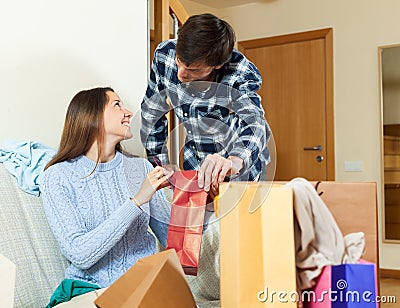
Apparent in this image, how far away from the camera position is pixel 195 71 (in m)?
0.93

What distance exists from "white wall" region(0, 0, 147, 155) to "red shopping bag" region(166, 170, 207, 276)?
0.71 m

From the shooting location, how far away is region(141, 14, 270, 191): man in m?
0.69

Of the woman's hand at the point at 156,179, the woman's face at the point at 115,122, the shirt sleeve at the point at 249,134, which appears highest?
the woman's face at the point at 115,122

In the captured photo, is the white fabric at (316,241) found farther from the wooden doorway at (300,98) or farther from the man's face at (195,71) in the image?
the wooden doorway at (300,98)

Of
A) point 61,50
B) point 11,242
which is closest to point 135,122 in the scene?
point 11,242

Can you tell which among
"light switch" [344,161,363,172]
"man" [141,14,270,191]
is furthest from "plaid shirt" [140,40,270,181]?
"light switch" [344,161,363,172]

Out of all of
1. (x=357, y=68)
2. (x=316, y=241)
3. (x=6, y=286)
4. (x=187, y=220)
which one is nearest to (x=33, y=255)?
(x=6, y=286)

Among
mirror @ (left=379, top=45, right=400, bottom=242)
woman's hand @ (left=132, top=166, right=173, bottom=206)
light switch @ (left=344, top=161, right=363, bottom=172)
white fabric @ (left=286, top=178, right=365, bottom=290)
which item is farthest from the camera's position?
light switch @ (left=344, top=161, right=363, bottom=172)

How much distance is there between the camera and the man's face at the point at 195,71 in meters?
0.92

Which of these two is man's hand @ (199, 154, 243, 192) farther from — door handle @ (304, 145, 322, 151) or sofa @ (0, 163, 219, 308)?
door handle @ (304, 145, 322, 151)

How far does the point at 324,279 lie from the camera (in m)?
0.52

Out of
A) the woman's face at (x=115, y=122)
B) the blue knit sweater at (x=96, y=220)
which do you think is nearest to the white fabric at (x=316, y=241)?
the blue knit sweater at (x=96, y=220)

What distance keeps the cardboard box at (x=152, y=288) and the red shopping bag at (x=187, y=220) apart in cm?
8

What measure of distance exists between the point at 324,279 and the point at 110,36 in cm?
129
